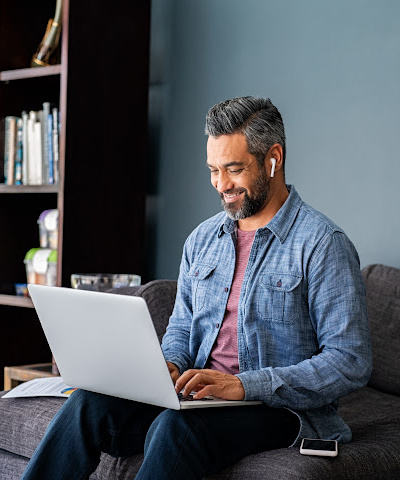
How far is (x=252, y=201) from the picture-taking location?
1.87 metres

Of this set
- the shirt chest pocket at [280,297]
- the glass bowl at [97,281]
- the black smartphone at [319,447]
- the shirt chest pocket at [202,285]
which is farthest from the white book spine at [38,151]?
the black smartphone at [319,447]

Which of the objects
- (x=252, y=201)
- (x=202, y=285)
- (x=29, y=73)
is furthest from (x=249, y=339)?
(x=29, y=73)

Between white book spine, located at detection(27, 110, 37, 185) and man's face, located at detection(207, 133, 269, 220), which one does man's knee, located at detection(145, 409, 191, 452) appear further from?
white book spine, located at detection(27, 110, 37, 185)

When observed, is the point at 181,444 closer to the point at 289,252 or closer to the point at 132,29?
the point at 289,252

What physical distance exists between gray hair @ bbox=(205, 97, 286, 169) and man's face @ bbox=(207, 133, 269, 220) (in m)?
0.01

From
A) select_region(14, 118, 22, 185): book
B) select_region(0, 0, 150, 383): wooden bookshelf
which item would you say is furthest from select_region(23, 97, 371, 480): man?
select_region(14, 118, 22, 185): book

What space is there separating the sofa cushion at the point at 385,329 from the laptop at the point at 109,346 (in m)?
0.73

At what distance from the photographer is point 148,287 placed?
236 cm

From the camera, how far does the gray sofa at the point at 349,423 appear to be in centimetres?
161

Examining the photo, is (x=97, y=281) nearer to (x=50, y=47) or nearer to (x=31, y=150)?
(x=31, y=150)

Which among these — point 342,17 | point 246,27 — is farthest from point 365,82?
point 246,27

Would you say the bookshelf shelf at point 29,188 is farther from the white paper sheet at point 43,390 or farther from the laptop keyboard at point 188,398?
the laptop keyboard at point 188,398

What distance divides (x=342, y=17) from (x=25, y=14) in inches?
48.4

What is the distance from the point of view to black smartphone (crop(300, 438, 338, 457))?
5.29 ft
